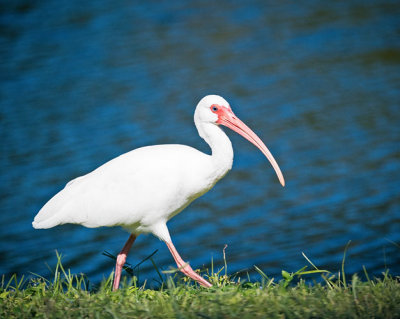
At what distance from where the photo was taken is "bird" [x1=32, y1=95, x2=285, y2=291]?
5.88 metres

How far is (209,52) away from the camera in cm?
1521

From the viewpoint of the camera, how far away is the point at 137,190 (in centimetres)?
596

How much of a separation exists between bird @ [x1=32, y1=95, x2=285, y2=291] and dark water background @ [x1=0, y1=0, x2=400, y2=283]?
6.64 feet

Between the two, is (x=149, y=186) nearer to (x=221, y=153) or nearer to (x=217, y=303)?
(x=221, y=153)

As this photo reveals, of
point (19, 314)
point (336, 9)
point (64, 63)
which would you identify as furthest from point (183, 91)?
point (19, 314)

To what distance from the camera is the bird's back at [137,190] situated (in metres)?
5.87

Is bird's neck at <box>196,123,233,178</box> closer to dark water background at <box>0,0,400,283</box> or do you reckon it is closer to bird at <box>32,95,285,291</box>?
bird at <box>32,95,285,291</box>

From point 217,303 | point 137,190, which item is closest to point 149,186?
point 137,190

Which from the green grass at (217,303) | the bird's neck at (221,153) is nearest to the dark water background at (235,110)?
the bird's neck at (221,153)

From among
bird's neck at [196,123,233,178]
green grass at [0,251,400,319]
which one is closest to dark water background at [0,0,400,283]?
bird's neck at [196,123,233,178]

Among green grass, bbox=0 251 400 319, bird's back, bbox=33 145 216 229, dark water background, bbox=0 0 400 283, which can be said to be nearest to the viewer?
green grass, bbox=0 251 400 319

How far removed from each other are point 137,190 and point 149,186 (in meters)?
0.13

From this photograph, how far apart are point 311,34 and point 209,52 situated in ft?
8.10

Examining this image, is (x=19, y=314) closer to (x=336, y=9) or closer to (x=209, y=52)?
(x=209, y=52)
